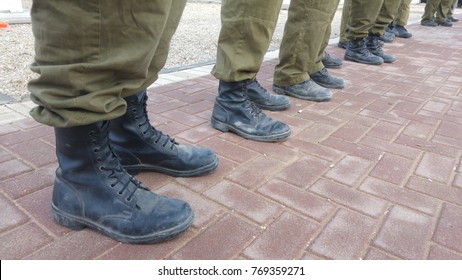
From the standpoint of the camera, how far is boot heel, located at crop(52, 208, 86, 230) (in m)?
1.01

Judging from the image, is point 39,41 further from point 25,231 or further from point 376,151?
point 376,151

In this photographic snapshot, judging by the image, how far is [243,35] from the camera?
155 centimetres

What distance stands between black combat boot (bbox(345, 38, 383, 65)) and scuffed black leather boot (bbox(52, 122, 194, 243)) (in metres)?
2.77

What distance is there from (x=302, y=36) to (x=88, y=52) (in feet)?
4.72

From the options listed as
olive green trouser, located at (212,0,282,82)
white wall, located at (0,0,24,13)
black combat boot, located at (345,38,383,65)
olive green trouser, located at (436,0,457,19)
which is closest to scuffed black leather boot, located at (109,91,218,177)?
olive green trouser, located at (212,0,282,82)

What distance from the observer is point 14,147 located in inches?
57.6

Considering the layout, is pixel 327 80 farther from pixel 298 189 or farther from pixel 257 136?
pixel 298 189

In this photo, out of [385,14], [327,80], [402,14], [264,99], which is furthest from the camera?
[402,14]

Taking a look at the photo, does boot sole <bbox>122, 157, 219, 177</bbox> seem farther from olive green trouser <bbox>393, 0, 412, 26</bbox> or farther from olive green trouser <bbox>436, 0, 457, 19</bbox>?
olive green trouser <bbox>436, 0, 457, 19</bbox>

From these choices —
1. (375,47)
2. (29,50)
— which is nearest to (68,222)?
(29,50)

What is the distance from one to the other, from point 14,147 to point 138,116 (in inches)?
24.5

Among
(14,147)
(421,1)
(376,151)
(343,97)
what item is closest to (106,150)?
(14,147)

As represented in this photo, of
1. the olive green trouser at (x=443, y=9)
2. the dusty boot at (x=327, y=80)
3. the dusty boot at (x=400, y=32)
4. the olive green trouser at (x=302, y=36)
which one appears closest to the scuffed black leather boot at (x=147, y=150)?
the olive green trouser at (x=302, y=36)

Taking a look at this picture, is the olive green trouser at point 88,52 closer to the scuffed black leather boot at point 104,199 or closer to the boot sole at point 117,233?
the scuffed black leather boot at point 104,199
